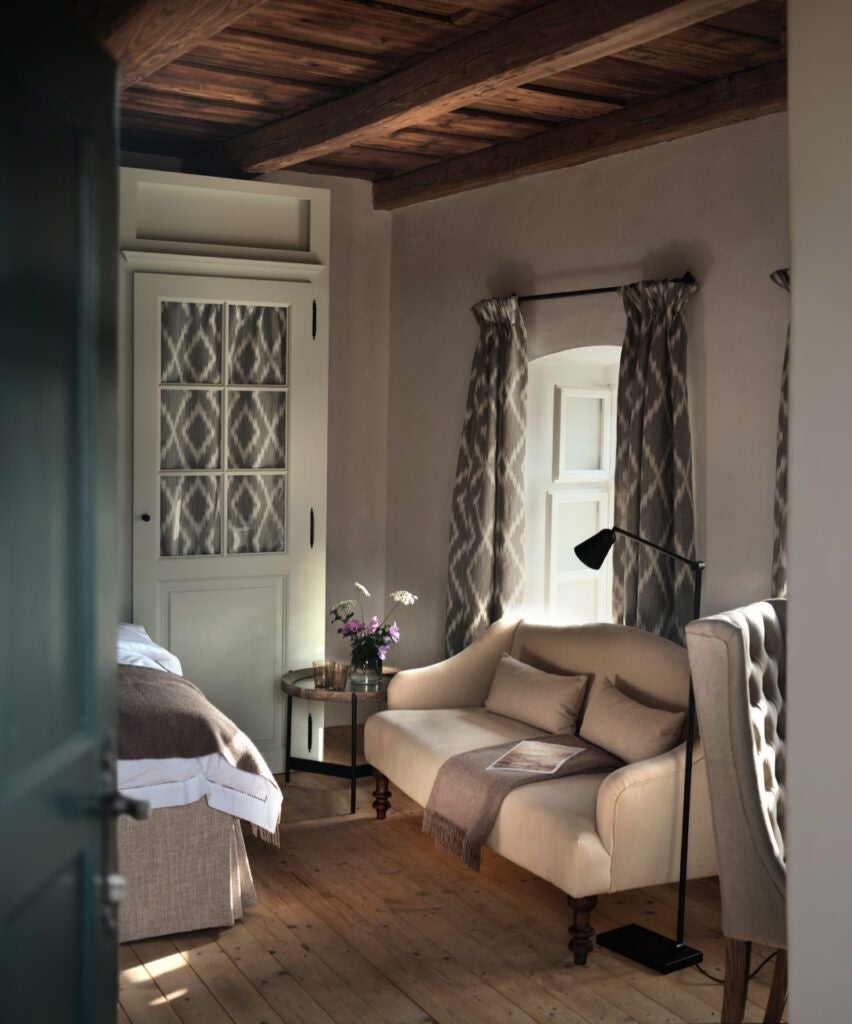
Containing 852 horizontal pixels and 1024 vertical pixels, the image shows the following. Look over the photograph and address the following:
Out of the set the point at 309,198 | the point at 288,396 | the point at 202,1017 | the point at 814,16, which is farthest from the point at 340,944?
Answer: the point at 309,198

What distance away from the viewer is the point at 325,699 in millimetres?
5105

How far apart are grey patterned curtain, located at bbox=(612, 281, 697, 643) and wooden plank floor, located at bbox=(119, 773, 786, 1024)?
1065mm

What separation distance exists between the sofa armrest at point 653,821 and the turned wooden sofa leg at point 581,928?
11 cm

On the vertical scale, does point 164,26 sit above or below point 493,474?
above

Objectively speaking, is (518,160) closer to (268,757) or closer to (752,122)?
(752,122)

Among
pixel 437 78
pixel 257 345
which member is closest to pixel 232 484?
pixel 257 345

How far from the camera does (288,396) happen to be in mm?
5527

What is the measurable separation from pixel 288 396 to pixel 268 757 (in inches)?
66.0

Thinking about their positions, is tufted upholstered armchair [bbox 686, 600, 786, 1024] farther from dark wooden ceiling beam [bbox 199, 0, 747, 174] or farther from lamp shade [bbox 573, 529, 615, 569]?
dark wooden ceiling beam [bbox 199, 0, 747, 174]

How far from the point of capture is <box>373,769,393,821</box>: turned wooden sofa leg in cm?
496

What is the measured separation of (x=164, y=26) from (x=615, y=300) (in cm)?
233

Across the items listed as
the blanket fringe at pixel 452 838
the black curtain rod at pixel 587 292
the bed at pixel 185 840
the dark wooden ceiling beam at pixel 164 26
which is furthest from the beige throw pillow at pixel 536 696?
the dark wooden ceiling beam at pixel 164 26

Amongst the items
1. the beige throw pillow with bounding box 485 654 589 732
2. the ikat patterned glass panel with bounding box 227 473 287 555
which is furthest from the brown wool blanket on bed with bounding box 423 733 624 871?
the ikat patterned glass panel with bounding box 227 473 287 555

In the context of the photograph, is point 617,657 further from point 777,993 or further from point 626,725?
point 777,993
